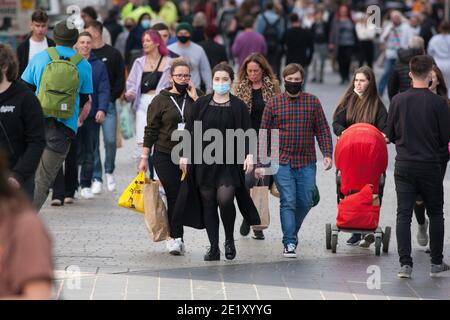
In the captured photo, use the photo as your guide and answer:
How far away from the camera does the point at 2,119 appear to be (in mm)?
8047

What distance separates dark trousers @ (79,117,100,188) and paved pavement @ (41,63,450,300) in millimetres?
765

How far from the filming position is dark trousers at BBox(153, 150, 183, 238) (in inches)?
416

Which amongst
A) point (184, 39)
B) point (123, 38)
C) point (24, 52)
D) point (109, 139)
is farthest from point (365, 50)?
point (24, 52)

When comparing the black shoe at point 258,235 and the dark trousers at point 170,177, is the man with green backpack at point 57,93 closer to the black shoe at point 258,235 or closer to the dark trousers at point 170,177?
the dark trousers at point 170,177

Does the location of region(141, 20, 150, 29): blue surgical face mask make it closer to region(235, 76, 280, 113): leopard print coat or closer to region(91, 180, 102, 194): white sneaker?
region(91, 180, 102, 194): white sneaker

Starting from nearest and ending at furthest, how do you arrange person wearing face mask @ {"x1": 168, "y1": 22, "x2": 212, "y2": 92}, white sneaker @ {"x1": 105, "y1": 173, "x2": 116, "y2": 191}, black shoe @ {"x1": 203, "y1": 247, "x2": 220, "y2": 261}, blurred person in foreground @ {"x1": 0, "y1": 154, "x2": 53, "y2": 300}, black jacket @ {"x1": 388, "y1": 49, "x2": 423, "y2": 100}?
blurred person in foreground @ {"x1": 0, "y1": 154, "x2": 53, "y2": 300} → black shoe @ {"x1": 203, "y1": 247, "x2": 220, "y2": 261} → black jacket @ {"x1": 388, "y1": 49, "x2": 423, "y2": 100} → white sneaker @ {"x1": 105, "y1": 173, "x2": 116, "y2": 191} → person wearing face mask @ {"x1": 168, "y1": 22, "x2": 212, "y2": 92}

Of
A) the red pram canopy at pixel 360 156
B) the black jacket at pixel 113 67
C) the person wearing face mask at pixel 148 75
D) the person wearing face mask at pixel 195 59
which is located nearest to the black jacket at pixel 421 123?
the red pram canopy at pixel 360 156

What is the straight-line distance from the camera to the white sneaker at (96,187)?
14.0 m

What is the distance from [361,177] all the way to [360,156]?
19 centimetres

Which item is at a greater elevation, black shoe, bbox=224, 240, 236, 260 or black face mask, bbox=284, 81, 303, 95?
black face mask, bbox=284, 81, 303, 95

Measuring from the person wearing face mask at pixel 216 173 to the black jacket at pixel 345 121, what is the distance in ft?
3.66

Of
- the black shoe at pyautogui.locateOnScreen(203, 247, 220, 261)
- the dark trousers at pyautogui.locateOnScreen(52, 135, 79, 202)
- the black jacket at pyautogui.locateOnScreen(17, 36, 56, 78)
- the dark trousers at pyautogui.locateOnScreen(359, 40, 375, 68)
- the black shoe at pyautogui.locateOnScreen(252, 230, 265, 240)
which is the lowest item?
the black shoe at pyautogui.locateOnScreen(252, 230, 265, 240)

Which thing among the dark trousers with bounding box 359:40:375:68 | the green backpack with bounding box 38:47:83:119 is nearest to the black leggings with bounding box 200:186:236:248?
the green backpack with bounding box 38:47:83:119
